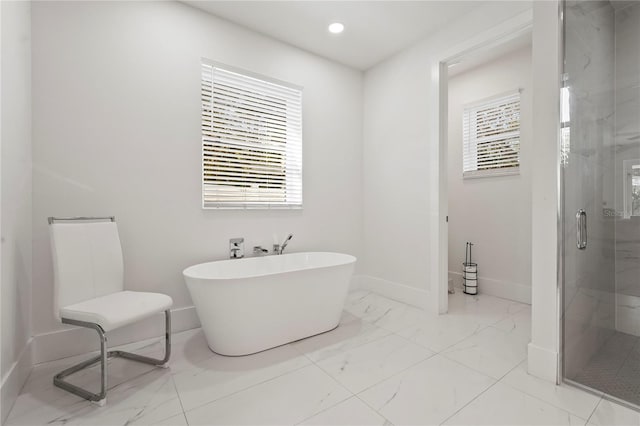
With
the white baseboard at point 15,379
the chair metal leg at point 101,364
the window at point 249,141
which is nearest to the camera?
the white baseboard at point 15,379

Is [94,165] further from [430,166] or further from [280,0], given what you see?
[430,166]

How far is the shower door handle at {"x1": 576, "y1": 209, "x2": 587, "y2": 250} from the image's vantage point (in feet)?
5.82

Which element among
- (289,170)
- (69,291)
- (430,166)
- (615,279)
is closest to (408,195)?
(430,166)

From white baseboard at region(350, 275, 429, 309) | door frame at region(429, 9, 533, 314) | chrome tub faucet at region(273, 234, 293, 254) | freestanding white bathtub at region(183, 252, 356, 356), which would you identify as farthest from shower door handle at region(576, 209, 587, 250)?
chrome tub faucet at region(273, 234, 293, 254)

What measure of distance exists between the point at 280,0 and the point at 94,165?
1.90 m

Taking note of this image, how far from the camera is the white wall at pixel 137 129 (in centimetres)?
193

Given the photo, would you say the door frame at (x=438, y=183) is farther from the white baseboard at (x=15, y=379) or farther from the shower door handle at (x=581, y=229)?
the white baseboard at (x=15, y=379)

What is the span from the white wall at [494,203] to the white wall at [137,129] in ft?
7.09

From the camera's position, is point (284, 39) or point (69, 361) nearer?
point (69, 361)

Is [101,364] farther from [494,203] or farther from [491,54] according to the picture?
[491,54]

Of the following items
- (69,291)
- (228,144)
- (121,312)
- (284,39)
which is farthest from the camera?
(284,39)

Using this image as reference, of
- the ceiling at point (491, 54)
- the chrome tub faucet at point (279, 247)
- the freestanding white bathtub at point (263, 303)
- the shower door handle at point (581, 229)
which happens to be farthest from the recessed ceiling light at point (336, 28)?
the shower door handle at point (581, 229)

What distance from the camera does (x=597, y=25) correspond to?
80.3 inches

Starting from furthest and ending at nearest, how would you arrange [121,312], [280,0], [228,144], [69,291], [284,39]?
[284,39]
[228,144]
[280,0]
[69,291]
[121,312]
